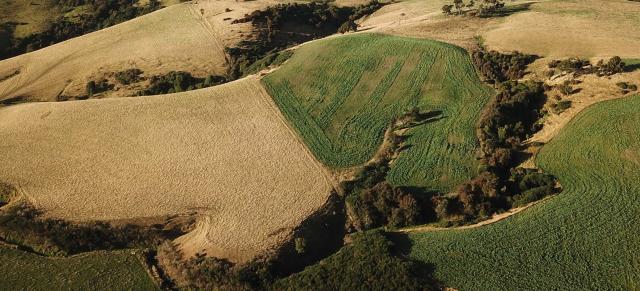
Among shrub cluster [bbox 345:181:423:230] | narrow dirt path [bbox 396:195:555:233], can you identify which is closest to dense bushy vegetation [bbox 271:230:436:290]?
shrub cluster [bbox 345:181:423:230]

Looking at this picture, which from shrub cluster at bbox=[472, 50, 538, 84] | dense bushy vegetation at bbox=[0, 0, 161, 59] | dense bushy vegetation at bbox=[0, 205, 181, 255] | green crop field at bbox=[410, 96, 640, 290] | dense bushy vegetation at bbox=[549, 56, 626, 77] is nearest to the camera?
green crop field at bbox=[410, 96, 640, 290]

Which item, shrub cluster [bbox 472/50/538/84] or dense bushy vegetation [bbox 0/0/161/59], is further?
dense bushy vegetation [bbox 0/0/161/59]

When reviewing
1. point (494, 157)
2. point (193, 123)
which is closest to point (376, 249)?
point (494, 157)

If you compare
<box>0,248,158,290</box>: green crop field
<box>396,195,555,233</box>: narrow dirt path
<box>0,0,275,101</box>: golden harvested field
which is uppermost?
<box>0,0,275,101</box>: golden harvested field

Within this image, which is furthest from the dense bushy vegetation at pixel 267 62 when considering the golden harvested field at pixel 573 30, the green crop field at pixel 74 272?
the green crop field at pixel 74 272

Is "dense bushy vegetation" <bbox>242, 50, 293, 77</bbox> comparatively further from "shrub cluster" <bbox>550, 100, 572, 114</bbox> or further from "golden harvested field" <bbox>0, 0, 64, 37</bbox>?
"golden harvested field" <bbox>0, 0, 64, 37</bbox>

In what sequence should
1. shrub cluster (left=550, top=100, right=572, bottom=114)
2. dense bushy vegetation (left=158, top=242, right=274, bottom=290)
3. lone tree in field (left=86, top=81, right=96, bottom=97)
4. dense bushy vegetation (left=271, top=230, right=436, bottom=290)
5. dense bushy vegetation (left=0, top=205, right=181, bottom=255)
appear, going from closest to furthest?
dense bushy vegetation (left=271, top=230, right=436, bottom=290)
dense bushy vegetation (left=158, top=242, right=274, bottom=290)
dense bushy vegetation (left=0, top=205, right=181, bottom=255)
shrub cluster (left=550, top=100, right=572, bottom=114)
lone tree in field (left=86, top=81, right=96, bottom=97)

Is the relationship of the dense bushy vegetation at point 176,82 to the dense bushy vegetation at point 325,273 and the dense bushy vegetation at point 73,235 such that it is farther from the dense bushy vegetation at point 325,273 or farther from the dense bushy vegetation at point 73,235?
the dense bushy vegetation at point 325,273

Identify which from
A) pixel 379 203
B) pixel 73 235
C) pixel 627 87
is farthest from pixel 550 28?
pixel 73 235
